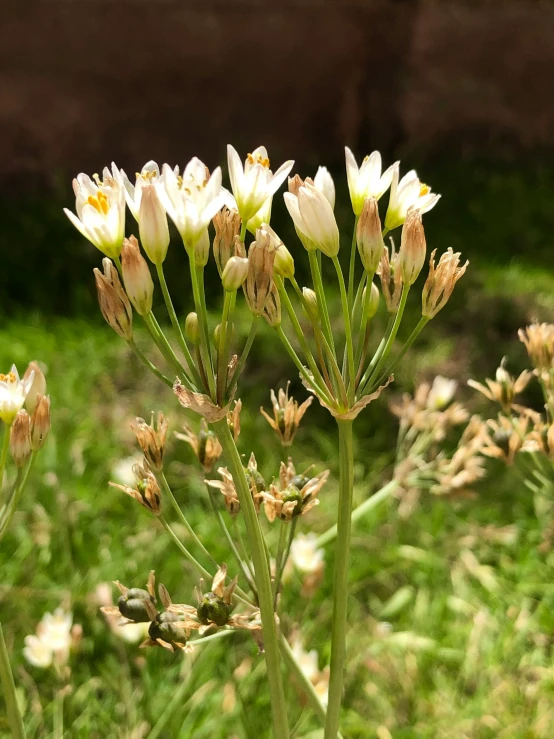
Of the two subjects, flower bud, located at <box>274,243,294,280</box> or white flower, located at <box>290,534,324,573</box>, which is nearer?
flower bud, located at <box>274,243,294,280</box>

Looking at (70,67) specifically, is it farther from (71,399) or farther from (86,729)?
(86,729)

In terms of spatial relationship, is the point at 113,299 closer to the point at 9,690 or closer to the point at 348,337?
the point at 348,337

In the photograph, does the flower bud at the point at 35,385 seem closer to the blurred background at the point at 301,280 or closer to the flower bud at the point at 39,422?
the flower bud at the point at 39,422

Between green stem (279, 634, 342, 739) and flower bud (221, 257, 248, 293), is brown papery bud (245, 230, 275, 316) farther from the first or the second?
green stem (279, 634, 342, 739)

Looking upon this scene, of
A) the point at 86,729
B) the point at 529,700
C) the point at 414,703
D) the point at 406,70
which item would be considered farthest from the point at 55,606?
the point at 406,70

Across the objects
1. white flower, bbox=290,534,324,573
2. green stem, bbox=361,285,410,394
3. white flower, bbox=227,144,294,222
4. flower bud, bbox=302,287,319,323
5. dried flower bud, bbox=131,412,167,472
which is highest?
white flower, bbox=227,144,294,222

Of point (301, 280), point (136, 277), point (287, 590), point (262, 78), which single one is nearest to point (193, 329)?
point (136, 277)

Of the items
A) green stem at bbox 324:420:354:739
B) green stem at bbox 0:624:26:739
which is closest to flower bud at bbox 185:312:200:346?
green stem at bbox 324:420:354:739
